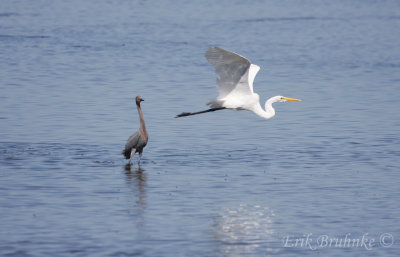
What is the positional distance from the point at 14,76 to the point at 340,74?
11219 millimetres

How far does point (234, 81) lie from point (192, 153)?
221 centimetres

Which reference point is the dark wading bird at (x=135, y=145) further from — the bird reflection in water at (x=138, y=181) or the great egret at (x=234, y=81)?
the great egret at (x=234, y=81)

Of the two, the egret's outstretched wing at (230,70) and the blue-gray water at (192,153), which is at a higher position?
the egret's outstretched wing at (230,70)

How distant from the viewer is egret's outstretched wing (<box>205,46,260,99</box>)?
13719 millimetres

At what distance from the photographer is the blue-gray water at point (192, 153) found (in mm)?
11422

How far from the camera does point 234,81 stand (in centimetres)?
1502

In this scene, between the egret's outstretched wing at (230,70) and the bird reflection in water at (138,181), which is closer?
the bird reflection in water at (138,181)

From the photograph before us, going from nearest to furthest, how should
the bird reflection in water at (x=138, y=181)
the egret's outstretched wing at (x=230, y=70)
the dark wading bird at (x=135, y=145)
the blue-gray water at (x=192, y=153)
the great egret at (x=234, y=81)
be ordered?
the blue-gray water at (x=192, y=153) → the bird reflection in water at (x=138, y=181) → the egret's outstretched wing at (x=230, y=70) → the great egret at (x=234, y=81) → the dark wading bird at (x=135, y=145)

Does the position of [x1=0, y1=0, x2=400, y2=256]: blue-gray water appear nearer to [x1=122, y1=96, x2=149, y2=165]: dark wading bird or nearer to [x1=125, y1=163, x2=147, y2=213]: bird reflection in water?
[x1=125, y1=163, x2=147, y2=213]: bird reflection in water

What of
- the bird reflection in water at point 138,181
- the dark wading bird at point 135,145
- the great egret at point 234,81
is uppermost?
the great egret at point 234,81

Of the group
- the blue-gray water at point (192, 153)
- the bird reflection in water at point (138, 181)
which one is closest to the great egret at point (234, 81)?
the blue-gray water at point (192, 153)

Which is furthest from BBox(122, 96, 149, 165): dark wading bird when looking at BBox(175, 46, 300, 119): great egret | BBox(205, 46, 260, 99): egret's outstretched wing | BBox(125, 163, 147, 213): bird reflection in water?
BBox(205, 46, 260, 99): egret's outstretched wing

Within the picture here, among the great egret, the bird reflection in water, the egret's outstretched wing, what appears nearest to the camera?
the bird reflection in water

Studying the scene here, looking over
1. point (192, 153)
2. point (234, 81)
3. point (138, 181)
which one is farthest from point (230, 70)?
point (192, 153)
